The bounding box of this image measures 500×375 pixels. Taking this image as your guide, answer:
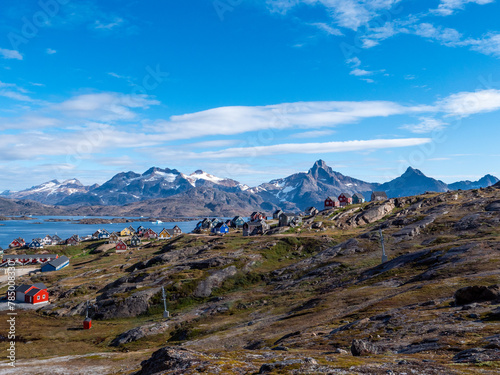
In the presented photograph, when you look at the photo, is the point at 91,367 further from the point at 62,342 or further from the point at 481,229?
the point at 481,229

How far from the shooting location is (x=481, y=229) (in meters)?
86.2

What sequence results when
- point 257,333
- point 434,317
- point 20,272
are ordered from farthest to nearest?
point 20,272 < point 257,333 < point 434,317

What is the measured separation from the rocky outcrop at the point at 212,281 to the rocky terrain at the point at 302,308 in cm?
27

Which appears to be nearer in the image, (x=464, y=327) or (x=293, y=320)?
(x=464, y=327)

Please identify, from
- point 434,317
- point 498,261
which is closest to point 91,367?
point 434,317

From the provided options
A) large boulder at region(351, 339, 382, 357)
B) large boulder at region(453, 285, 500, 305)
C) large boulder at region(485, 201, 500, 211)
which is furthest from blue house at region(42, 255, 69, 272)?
large boulder at region(485, 201, 500, 211)

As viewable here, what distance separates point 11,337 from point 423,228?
338 ft

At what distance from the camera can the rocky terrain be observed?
22922 mm

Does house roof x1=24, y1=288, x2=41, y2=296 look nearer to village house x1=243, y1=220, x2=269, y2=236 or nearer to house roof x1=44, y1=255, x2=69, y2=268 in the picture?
house roof x1=44, y1=255, x2=69, y2=268

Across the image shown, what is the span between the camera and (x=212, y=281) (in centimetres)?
8631

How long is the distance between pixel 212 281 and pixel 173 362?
65.8 meters

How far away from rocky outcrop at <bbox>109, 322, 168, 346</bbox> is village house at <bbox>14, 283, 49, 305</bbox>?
4993 cm

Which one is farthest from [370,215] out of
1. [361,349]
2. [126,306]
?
[361,349]

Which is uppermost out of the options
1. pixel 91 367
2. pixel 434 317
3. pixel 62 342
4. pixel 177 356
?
pixel 177 356
